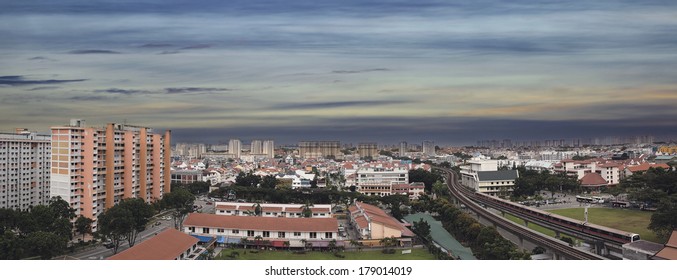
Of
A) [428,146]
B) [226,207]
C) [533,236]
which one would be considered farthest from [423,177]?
[533,236]

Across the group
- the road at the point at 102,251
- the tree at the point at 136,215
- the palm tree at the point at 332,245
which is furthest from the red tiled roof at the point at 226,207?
the palm tree at the point at 332,245

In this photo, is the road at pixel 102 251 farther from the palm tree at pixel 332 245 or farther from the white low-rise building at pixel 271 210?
the palm tree at pixel 332 245

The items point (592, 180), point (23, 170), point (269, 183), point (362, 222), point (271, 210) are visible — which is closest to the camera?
point (362, 222)

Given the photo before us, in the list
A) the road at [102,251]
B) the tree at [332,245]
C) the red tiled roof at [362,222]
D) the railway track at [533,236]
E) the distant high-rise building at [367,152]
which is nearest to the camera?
the railway track at [533,236]

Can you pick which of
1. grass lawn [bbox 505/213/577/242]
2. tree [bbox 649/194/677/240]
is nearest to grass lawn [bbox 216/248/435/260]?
grass lawn [bbox 505/213/577/242]

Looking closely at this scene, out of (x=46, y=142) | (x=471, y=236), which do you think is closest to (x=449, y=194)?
(x=471, y=236)

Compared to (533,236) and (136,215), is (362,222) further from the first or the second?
(136,215)
